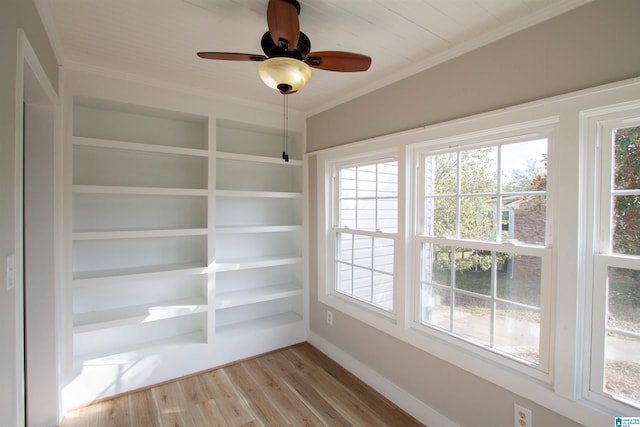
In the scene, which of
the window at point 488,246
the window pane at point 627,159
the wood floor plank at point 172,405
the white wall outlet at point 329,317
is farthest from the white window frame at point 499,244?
the wood floor plank at point 172,405

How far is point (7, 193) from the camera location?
3.48ft

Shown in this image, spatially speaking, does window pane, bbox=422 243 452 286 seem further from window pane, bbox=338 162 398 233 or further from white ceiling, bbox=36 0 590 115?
white ceiling, bbox=36 0 590 115

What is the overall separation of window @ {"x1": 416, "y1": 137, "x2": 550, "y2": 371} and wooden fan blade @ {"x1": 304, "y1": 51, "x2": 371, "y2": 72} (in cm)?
89

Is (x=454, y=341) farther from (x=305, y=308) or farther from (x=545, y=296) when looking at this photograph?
(x=305, y=308)

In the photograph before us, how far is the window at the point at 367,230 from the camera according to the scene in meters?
2.43

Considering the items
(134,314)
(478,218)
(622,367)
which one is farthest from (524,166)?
(134,314)

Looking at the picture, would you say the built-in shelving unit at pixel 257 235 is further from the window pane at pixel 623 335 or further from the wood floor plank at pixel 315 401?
the window pane at pixel 623 335

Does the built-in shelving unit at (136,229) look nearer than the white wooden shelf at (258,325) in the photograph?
Yes

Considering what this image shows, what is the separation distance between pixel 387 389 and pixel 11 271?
234cm

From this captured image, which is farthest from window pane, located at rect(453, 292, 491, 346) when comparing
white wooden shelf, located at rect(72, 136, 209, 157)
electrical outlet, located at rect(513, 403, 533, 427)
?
white wooden shelf, located at rect(72, 136, 209, 157)

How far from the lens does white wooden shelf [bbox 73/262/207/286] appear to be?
2.21m

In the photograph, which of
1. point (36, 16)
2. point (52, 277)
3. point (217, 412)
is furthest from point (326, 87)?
point (217, 412)

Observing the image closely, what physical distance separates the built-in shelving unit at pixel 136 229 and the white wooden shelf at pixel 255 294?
19 centimetres

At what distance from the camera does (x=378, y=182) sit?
254cm
